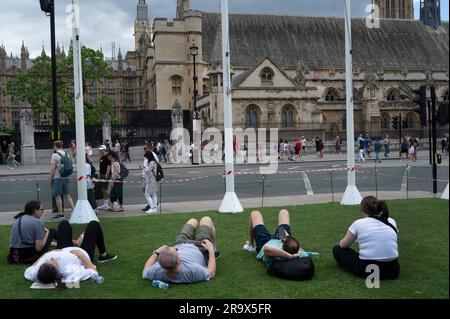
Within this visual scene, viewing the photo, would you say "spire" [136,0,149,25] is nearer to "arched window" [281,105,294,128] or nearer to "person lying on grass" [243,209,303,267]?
"arched window" [281,105,294,128]

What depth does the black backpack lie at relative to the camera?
246 inches

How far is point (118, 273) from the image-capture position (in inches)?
269

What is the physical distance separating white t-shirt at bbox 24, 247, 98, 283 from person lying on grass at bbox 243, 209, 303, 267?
2205mm

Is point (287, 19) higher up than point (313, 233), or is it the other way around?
point (287, 19)

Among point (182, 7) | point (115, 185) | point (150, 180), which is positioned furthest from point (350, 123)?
point (182, 7)

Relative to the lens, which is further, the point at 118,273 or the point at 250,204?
the point at 250,204

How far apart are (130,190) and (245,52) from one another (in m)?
44.5

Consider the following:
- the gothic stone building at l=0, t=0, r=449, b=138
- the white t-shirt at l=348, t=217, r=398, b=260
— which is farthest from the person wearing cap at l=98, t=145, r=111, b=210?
the gothic stone building at l=0, t=0, r=449, b=138

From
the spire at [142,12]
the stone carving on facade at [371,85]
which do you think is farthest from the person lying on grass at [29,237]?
the spire at [142,12]

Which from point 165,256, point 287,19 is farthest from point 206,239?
point 287,19

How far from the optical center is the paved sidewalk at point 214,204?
1243 cm
